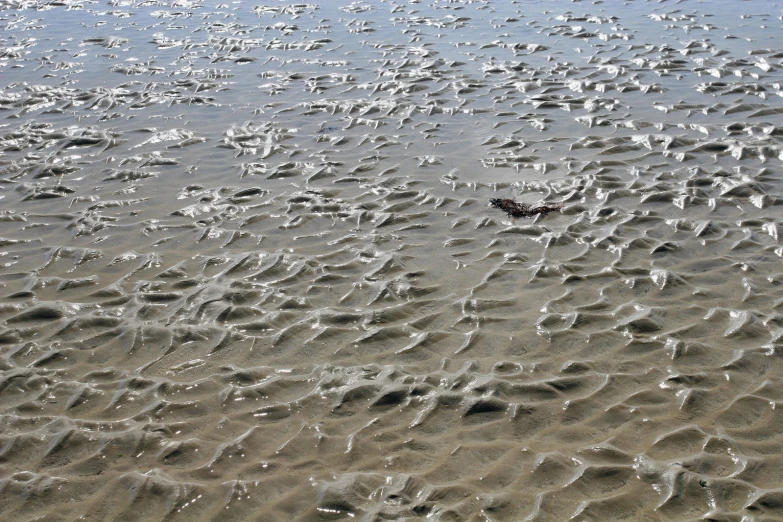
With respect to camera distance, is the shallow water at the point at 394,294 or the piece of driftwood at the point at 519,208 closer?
the shallow water at the point at 394,294

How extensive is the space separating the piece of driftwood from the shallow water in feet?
0.36

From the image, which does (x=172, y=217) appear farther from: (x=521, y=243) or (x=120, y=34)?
(x=120, y=34)

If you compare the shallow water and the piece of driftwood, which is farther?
the piece of driftwood

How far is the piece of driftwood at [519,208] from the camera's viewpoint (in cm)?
670

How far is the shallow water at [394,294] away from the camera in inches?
153

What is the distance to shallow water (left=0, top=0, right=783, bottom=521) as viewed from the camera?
3.89 m

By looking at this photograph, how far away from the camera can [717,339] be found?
4.95 meters

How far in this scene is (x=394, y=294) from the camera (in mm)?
5516

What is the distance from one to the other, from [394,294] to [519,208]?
1.90 m

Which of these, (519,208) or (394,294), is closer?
(394,294)

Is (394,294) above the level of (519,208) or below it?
above

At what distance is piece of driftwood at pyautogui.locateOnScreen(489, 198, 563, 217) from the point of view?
6.70m

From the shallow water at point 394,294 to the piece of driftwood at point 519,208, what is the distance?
11 cm

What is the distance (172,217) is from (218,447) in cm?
326
